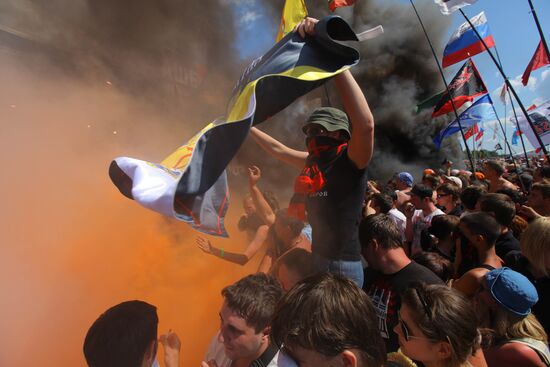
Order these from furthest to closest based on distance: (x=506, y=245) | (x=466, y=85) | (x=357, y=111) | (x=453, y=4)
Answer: (x=466, y=85), (x=453, y=4), (x=506, y=245), (x=357, y=111)

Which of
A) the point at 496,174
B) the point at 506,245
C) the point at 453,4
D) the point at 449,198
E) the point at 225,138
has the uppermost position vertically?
the point at 453,4

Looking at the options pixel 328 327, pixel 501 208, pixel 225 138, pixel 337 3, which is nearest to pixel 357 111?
pixel 225 138

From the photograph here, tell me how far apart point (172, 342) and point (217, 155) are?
107 centimetres

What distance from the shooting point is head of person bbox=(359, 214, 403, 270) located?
158 centimetres

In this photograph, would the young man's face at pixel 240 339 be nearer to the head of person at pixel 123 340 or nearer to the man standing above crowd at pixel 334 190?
the head of person at pixel 123 340

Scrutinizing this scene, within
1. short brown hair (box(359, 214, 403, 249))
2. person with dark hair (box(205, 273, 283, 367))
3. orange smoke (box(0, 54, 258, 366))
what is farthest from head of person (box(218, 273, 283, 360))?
orange smoke (box(0, 54, 258, 366))

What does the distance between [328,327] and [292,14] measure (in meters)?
1.32

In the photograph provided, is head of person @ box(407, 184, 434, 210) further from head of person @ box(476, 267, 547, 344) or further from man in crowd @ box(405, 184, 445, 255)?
head of person @ box(476, 267, 547, 344)

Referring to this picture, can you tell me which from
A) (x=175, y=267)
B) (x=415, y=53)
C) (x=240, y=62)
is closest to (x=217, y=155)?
(x=175, y=267)

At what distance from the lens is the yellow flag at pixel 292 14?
144cm

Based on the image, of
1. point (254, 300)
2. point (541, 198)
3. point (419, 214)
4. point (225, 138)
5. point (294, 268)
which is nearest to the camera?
point (225, 138)

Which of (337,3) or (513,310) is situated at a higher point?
(337,3)

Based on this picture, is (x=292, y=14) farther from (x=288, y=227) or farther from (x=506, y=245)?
(x=506, y=245)

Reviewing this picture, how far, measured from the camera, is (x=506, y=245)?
2.18 meters
